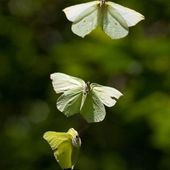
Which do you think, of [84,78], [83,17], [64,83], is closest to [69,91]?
[64,83]

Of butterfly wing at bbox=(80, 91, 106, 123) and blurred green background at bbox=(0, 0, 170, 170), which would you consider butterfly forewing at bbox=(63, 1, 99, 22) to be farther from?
blurred green background at bbox=(0, 0, 170, 170)

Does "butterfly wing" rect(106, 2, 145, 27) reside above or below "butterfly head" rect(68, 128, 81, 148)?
above

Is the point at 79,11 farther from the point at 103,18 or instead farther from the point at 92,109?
the point at 92,109

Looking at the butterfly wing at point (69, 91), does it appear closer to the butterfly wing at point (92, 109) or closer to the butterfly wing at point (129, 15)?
the butterfly wing at point (92, 109)

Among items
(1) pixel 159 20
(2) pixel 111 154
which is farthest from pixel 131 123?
(1) pixel 159 20

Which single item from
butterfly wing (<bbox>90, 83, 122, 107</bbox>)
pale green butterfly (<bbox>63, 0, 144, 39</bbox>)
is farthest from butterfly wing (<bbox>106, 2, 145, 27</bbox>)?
butterfly wing (<bbox>90, 83, 122, 107</bbox>)

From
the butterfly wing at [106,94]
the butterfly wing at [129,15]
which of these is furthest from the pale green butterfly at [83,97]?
the butterfly wing at [129,15]
